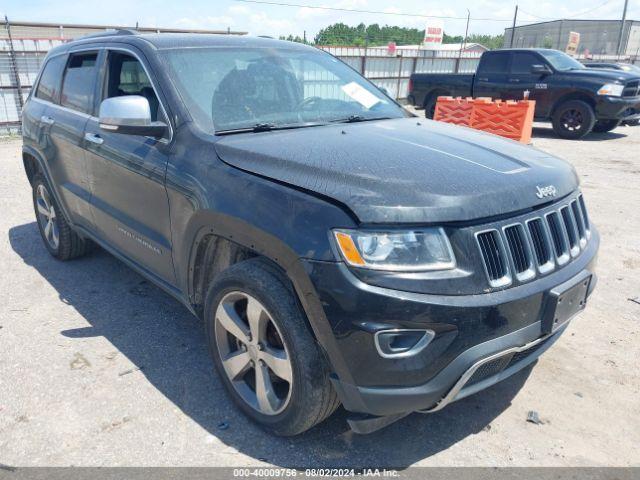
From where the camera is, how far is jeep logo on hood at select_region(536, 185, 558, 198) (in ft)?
7.93

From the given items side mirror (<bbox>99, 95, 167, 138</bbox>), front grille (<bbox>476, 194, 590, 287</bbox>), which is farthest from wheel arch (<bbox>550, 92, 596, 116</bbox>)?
side mirror (<bbox>99, 95, 167, 138</bbox>)

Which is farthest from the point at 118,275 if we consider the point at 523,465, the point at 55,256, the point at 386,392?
the point at 523,465

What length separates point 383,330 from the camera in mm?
2029

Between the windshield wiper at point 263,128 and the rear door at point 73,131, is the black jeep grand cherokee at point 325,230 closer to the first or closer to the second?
the windshield wiper at point 263,128

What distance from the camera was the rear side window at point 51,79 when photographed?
177 inches

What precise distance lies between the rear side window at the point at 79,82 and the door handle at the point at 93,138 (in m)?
0.23

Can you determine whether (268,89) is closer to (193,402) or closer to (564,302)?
(193,402)

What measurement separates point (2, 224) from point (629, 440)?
643 centimetres

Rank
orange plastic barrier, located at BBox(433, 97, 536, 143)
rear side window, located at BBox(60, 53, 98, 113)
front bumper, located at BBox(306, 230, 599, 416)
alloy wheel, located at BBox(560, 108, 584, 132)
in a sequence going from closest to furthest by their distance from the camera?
front bumper, located at BBox(306, 230, 599, 416) < rear side window, located at BBox(60, 53, 98, 113) < orange plastic barrier, located at BBox(433, 97, 536, 143) < alloy wheel, located at BBox(560, 108, 584, 132)

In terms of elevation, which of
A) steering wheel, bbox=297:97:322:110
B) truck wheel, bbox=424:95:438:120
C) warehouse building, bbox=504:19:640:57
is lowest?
truck wheel, bbox=424:95:438:120

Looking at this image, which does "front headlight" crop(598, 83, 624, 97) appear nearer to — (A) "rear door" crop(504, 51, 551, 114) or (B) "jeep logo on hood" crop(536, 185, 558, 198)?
(A) "rear door" crop(504, 51, 551, 114)

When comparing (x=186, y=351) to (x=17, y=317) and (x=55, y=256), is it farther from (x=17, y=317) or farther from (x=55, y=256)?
(x=55, y=256)

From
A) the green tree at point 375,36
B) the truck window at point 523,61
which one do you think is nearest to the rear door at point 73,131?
the truck window at point 523,61

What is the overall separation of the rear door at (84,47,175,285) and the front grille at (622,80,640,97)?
11211 mm
